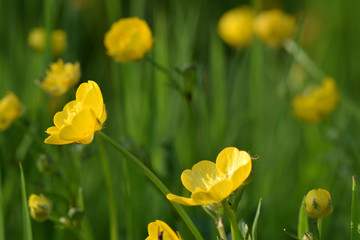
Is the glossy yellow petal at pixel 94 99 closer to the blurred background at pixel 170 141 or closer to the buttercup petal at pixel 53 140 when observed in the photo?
the buttercup petal at pixel 53 140

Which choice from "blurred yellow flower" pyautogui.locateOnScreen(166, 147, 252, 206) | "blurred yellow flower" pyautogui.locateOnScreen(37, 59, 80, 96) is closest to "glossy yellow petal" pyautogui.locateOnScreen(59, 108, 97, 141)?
"blurred yellow flower" pyautogui.locateOnScreen(166, 147, 252, 206)

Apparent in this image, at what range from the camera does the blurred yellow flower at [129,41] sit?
1.13 metres

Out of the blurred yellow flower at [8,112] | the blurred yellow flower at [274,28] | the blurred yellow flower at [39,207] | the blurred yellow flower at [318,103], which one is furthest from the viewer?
the blurred yellow flower at [274,28]

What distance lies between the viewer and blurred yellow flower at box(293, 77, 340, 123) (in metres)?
1.32

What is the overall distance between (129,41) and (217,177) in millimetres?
477

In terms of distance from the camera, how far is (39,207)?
87 centimetres

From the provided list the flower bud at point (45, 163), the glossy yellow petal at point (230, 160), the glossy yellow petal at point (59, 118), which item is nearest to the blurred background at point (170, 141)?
the flower bud at point (45, 163)

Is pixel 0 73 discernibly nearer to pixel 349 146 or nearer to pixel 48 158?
pixel 48 158

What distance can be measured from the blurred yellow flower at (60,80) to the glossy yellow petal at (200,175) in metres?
0.48

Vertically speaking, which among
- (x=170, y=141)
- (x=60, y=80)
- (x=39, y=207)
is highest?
(x=60, y=80)

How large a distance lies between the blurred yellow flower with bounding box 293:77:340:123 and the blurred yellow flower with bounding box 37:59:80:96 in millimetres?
549

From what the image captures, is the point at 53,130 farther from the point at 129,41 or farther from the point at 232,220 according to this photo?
the point at 129,41

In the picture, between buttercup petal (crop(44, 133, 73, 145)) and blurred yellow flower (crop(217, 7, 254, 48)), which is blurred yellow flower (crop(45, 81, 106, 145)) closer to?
buttercup petal (crop(44, 133, 73, 145))

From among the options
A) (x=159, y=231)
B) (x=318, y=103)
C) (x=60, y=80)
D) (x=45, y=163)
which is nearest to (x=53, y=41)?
(x=60, y=80)
